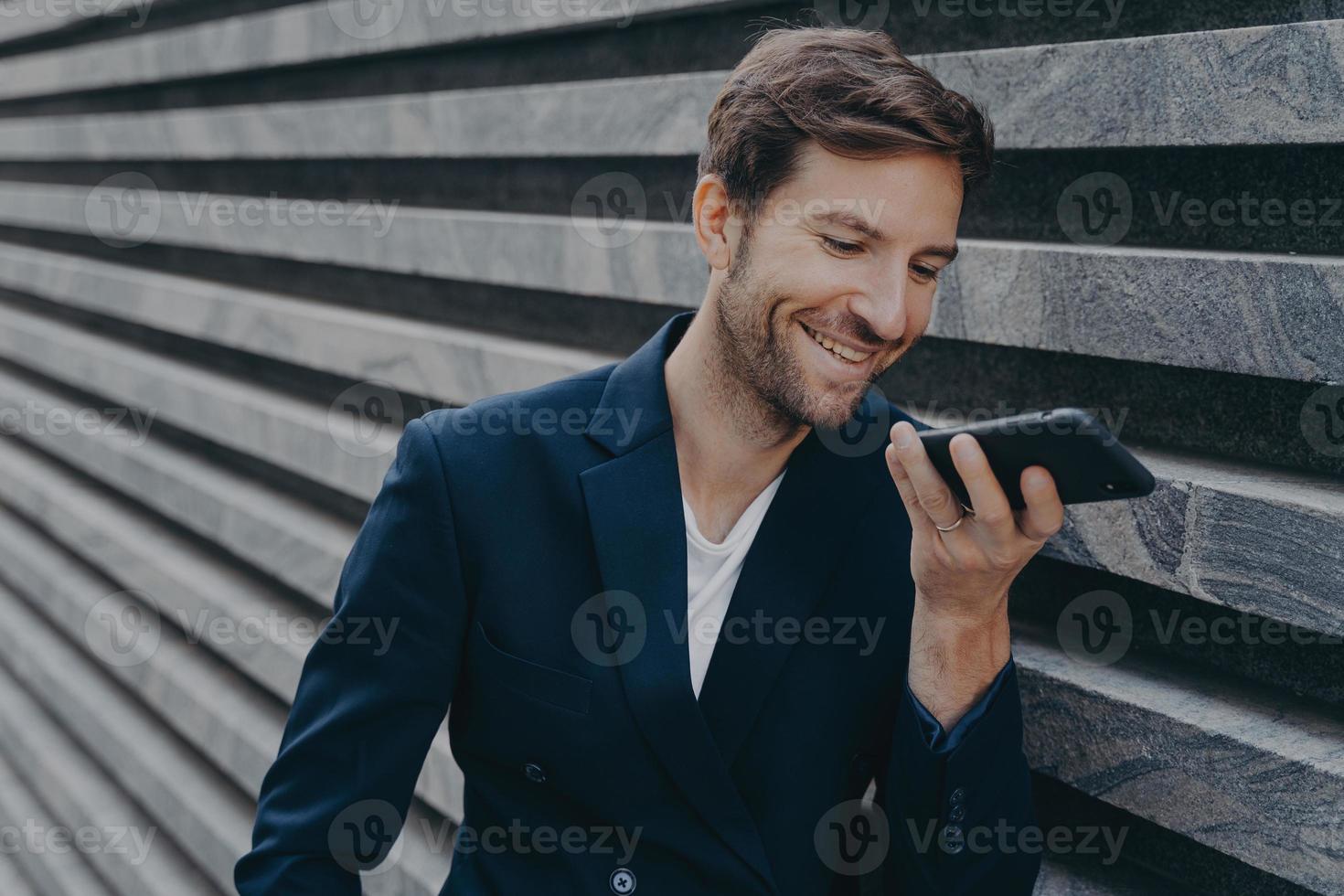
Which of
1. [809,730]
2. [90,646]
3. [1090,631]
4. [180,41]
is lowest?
[90,646]

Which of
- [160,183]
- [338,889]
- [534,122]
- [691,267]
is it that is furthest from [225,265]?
[338,889]

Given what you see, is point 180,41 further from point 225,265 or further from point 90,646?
point 90,646

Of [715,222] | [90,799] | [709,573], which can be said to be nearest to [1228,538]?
[709,573]

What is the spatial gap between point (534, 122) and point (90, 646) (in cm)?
477

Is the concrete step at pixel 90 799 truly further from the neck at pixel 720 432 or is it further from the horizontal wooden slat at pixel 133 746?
the neck at pixel 720 432

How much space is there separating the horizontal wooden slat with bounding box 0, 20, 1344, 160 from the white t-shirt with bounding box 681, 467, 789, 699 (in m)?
0.95

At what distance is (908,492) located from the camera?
2.06 metres

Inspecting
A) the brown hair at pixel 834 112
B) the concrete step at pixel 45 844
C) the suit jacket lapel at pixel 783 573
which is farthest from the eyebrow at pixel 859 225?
the concrete step at pixel 45 844

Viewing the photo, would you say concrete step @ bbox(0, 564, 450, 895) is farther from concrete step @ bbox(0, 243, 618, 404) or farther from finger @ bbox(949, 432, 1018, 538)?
Result: finger @ bbox(949, 432, 1018, 538)

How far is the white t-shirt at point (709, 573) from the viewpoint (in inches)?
101

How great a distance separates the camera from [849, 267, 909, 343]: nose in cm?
226

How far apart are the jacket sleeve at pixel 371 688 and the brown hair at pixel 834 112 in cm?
89

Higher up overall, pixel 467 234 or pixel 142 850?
pixel 467 234

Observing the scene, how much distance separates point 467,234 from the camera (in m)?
4.42
